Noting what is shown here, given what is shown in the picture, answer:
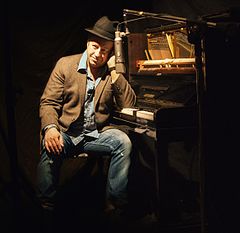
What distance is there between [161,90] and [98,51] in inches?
27.3

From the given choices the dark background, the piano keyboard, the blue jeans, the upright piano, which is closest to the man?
the blue jeans

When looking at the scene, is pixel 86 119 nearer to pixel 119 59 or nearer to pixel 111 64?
pixel 111 64

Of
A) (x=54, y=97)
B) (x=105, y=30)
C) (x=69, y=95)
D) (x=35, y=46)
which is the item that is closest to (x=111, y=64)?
(x=105, y=30)

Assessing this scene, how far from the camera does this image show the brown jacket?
12.8ft

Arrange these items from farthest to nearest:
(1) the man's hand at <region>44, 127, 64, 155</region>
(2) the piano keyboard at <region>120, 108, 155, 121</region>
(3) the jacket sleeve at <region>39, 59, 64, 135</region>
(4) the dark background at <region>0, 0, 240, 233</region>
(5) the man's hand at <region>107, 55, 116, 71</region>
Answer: (4) the dark background at <region>0, 0, 240, 233</region>, (5) the man's hand at <region>107, 55, 116, 71</region>, (3) the jacket sleeve at <region>39, 59, 64, 135</region>, (1) the man's hand at <region>44, 127, 64, 155</region>, (2) the piano keyboard at <region>120, 108, 155, 121</region>

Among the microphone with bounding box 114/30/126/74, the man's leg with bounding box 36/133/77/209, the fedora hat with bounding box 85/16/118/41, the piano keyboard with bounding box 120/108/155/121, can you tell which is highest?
the fedora hat with bounding box 85/16/118/41

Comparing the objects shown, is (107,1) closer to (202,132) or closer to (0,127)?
(0,127)

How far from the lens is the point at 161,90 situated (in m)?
4.10

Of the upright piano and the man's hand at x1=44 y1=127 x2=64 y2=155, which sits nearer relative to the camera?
the upright piano

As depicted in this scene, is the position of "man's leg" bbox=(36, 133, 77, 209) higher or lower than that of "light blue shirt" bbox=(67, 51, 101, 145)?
lower

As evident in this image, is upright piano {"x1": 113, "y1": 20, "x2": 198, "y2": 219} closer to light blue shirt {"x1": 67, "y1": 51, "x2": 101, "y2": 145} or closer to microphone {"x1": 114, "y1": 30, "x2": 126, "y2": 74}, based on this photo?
light blue shirt {"x1": 67, "y1": 51, "x2": 101, "y2": 145}

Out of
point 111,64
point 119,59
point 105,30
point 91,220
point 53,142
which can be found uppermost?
point 105,30

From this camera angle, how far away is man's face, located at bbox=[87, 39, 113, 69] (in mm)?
3971

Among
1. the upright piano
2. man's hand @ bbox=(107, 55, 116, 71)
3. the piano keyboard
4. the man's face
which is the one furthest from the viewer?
man's hand @ bbox=(107, 55, 116, 71)
